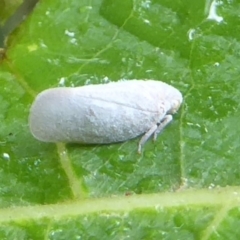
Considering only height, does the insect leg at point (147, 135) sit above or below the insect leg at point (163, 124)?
below

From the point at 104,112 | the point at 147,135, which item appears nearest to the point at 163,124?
the point at 147,135

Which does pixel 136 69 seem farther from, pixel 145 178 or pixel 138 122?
pixel 145 178

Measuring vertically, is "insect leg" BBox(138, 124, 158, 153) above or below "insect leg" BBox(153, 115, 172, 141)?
below

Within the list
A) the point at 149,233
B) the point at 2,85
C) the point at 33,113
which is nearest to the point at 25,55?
the point at 2,85

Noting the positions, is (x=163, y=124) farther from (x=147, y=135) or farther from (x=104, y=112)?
(x=104, y=112)
